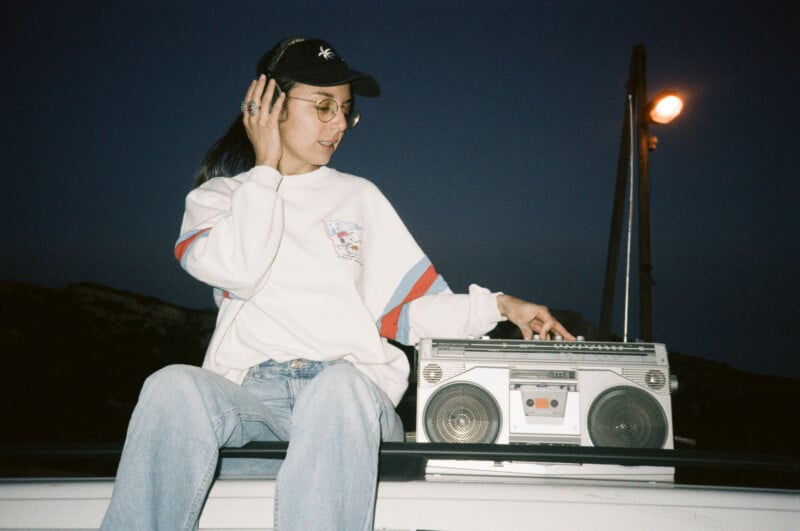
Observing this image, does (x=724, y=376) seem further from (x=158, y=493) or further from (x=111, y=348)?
(x=111, y=348)

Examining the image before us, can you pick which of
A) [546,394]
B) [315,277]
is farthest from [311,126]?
[546,394]

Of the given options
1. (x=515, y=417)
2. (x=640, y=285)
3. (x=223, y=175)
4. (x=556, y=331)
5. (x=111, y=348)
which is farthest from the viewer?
(x=111, y=348)

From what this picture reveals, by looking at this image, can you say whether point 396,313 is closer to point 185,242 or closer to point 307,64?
point 185,242

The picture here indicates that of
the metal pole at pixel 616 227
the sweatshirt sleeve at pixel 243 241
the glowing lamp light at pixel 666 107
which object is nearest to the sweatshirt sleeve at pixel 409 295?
the sweatshirt sleeve at pixel 243 241

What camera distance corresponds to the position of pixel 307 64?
2113 mm

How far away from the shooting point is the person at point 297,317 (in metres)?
1.22

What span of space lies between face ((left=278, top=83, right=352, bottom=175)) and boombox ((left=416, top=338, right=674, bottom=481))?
96cm

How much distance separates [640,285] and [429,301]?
430 centimetres

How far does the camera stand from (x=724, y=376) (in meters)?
24.5

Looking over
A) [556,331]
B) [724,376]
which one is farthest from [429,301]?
[724,376]

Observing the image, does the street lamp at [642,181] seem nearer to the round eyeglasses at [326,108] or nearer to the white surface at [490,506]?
the round eyeglasses at [326,108]

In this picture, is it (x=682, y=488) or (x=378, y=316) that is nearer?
(x=682, y=488)

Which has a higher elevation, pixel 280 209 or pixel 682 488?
pixel 280 209

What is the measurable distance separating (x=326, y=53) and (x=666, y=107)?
453 centimetres
